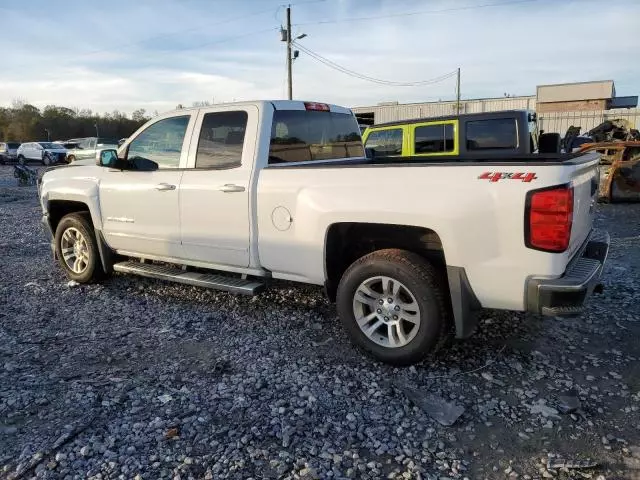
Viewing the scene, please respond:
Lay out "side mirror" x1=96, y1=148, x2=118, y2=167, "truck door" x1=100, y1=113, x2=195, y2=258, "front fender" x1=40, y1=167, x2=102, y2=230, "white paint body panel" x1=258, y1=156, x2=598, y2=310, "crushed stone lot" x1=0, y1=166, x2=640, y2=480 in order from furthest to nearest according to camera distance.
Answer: "front fender" x1=40, y1=167, x2=102, y2=230 < "side mirror" x1=96, y1=148, x2=118, y2=167 < "truck door" x1=100, y1=113, x2=195, y2=258 < "white paint body panel" x1=258, y1=156, x2=598, y2=310 < "crushed stone lot" x1=0, y1=166, x2=640, y2=480

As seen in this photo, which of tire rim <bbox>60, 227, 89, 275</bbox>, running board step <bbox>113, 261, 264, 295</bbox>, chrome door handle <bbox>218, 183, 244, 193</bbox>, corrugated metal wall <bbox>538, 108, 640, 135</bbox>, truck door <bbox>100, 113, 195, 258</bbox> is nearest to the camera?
chrome door handle <bbox>218, 183, 244, 193</bbox>

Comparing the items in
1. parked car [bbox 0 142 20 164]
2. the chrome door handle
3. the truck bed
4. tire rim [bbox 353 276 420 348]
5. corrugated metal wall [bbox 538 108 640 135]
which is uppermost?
corrugated metal wall [bbox 538 108 640 135]

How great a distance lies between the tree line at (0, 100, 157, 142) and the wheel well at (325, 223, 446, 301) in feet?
201

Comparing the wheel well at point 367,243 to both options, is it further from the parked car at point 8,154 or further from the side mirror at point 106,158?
the parked car at point 8,154

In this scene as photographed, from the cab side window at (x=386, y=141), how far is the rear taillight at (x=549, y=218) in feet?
20.6

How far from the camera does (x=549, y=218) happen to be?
9.94 feet

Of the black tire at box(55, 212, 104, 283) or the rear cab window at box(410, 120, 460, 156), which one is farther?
the rear cab window at box(410, 120, 460, 156)

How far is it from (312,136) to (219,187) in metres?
1.07

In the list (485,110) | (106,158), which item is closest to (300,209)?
(106,158)

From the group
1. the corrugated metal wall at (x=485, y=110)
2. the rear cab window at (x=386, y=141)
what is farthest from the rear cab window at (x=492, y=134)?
the corrugated metal wall at (x=485, y=110)

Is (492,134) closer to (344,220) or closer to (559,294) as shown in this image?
(344,220)

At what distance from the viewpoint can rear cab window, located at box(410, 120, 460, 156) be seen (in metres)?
8.55

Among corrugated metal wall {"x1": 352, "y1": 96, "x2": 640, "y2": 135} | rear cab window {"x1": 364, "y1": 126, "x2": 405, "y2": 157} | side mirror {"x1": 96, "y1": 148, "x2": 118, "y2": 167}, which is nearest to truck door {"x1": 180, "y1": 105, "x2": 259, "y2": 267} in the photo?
side mirror {"x1": 96, "y1": 148, "x2": 118, "y2": 167}

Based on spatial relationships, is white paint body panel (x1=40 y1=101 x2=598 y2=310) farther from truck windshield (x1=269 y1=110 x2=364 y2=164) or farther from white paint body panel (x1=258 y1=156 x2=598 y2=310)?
truck windshield (x1=269 y1=110 x2=364 y2=164)
